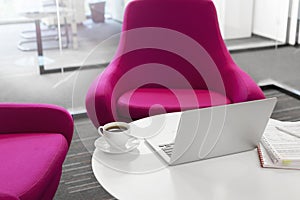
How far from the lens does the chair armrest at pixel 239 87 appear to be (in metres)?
2.30

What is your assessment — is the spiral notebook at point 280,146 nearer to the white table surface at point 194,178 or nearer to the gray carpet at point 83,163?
the white table surface at point 194,178

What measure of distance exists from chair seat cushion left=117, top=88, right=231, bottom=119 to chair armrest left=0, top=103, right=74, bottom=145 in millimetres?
449

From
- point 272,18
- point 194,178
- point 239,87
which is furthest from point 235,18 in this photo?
point 194,178

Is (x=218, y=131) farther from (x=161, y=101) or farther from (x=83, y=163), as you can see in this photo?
(x=83, y=163)

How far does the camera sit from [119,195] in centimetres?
137

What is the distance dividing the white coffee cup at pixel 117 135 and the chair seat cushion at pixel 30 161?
0.29 meters

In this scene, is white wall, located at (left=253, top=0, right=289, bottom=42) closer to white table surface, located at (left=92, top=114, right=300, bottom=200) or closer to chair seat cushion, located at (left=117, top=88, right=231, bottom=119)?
chair seat cushion, located at (left=117, top=88, right=231, bottom=119)

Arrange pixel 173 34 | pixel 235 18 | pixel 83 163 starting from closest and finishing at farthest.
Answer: pixel 83 163 → pixel 173 34 → pixel 235 18

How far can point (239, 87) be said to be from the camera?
243cm

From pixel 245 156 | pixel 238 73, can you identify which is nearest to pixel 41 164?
pixel 245 156

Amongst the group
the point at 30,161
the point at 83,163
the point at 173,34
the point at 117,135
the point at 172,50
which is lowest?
the point at 83,163

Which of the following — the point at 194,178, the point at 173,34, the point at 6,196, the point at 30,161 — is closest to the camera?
the point at 6,196

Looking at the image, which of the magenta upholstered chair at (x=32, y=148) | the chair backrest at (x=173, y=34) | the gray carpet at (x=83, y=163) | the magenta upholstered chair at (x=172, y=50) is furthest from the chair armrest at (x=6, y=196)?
the chair backrest at (x=173, y=34)

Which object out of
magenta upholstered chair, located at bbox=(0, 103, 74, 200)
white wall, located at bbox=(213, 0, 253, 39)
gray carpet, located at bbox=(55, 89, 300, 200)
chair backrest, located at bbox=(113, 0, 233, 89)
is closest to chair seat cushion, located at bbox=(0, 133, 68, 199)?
magenta upholstered chair, located at bbox=(0, 103, 74, 200)
